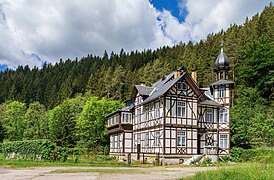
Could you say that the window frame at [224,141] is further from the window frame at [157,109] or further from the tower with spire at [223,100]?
the window frame at [157,109]

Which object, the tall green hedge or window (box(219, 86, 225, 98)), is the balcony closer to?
window (box(219, 86, 225, 98))

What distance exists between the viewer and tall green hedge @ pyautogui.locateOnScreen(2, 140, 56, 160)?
27547 millimetres

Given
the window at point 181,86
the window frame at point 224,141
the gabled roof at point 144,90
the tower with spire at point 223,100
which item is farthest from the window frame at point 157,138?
the window frame at point 224,141

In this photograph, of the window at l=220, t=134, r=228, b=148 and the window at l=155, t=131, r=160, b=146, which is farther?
the window at l=220, t=134, r=228, b=148

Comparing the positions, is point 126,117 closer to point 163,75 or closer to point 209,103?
point 209,103

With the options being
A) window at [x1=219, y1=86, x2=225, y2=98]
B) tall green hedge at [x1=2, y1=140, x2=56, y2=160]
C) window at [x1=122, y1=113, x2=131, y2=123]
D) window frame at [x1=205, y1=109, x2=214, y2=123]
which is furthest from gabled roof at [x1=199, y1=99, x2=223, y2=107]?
tall green hedge at [x1=2, y1=140, x2=56, y2=160]

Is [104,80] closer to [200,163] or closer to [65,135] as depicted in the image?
[65,135]

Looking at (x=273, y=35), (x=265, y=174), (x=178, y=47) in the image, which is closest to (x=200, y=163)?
(x=265, y=174)

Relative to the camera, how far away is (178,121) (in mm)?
31484

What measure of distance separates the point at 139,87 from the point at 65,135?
21.4 m

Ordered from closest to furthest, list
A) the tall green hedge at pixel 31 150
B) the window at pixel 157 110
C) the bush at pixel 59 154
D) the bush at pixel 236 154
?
the tall green hedge at pixel 31 150, the bush at pixel 59 154, the window at pixel 157 110, the bush at pixel 236 154

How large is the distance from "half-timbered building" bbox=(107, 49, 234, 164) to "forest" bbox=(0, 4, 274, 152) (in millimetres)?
4395

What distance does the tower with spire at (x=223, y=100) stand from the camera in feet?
113

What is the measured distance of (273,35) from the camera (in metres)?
53.3
